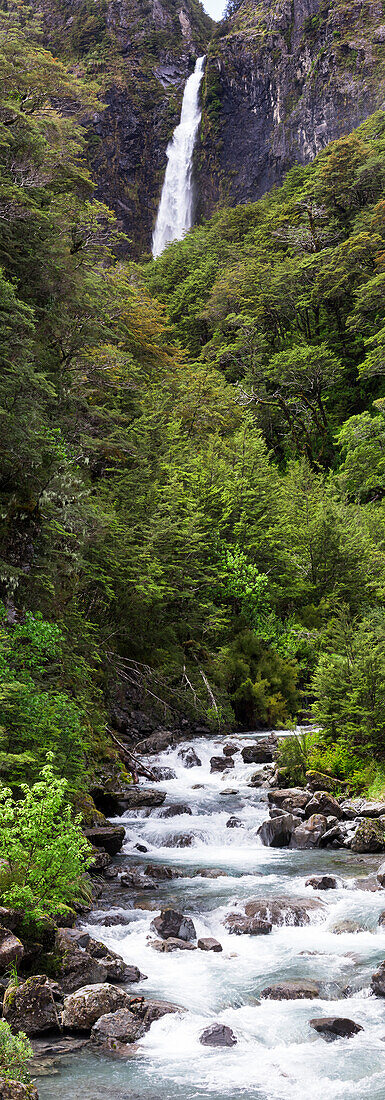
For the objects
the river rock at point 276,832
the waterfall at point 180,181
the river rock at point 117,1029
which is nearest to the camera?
the river rock at point 117,1029

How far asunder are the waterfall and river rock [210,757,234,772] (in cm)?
4650

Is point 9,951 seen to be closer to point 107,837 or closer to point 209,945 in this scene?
point 209,945

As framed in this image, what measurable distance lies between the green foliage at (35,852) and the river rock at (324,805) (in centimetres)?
603

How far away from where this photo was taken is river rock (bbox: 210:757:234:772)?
14.9 meters

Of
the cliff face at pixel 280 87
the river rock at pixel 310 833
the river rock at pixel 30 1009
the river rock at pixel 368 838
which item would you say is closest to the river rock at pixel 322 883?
the river rock at pixel 368 838

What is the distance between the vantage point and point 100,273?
60.5 ft

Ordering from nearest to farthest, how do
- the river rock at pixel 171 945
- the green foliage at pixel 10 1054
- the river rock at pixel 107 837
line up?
the green foliage at pixel 10 1054 → the river rock at pixel 171 945 → the river rock at pixel 107 837

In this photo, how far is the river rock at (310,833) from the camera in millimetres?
10938

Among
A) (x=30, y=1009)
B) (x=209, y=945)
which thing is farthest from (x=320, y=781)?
(x=30, y=1009)

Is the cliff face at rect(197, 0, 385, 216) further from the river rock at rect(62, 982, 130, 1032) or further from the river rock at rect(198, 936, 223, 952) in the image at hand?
the river rock at rect(62, 982, 130, 1032)

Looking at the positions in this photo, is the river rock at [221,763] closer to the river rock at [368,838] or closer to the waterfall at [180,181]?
the river rock at [368,838]

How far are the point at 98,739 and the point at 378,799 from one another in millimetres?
4833

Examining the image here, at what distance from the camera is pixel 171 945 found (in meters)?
7.37

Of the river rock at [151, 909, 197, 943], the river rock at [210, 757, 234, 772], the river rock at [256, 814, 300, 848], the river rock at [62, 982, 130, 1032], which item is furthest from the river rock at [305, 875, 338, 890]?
the river rock at [210, 757, 234, 772]
